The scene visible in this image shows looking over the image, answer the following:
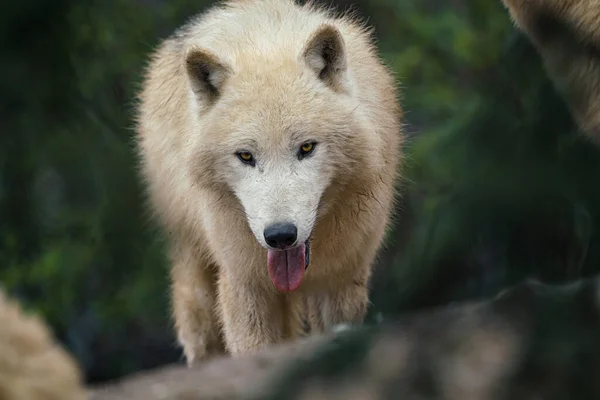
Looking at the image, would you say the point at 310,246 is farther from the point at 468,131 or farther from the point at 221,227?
Result: the point at 468,131

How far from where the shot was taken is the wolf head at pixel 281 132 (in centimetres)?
418

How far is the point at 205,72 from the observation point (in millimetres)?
4629

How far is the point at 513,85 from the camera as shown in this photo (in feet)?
6.74

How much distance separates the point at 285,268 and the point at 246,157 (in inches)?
26.1

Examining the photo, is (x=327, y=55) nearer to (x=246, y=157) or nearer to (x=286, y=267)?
(x=246, y=157)

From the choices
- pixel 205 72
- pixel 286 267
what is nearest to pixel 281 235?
pixel 286 267

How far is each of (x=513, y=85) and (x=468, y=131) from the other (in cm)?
15

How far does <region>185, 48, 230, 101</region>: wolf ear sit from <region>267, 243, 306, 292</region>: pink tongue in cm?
87

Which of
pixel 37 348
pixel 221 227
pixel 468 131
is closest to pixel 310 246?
pixel 221 227

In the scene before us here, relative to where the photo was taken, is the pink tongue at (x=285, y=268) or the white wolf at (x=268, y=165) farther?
the pink tongue at (x=285, y=268)

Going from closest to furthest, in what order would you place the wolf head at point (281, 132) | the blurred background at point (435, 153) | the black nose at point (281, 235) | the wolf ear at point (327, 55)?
the blurred background at point (435, 153) < the black nose at point (281, 235) < the wolf head at point (281, 132) < the wolf ear at point (327, 55)

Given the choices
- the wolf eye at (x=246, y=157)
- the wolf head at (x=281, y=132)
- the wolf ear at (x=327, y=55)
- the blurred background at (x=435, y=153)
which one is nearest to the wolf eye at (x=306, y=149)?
the wolf head at (x=281, y=132)

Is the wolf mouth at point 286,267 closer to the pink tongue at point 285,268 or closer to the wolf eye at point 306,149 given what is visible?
the pink tongue at point 285,268

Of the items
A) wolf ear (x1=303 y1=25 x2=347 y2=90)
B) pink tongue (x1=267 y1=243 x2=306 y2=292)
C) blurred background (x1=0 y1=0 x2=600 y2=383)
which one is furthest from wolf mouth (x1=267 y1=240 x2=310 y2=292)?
blurred background (x1=0 y1=0 x2=600 y2=383)
